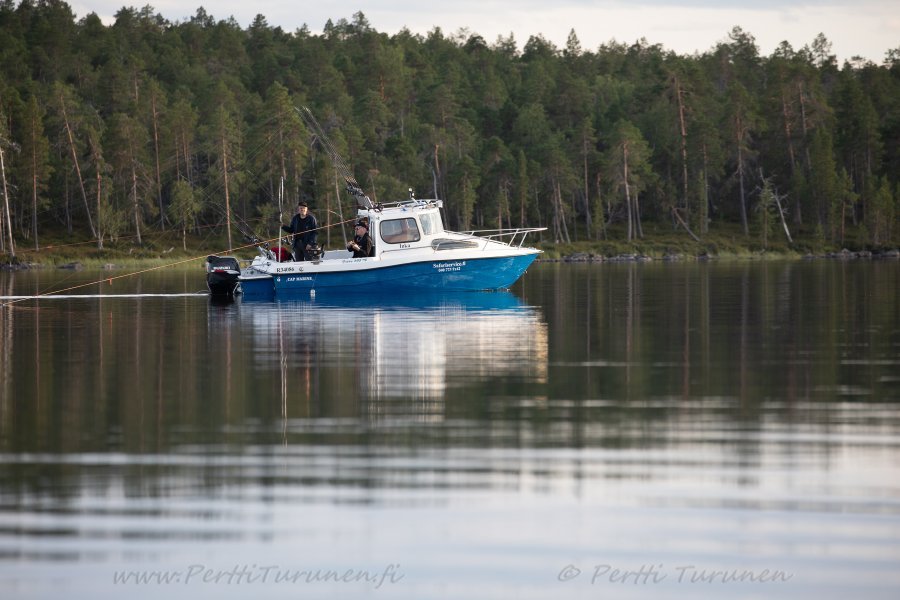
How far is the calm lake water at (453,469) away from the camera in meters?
8.80

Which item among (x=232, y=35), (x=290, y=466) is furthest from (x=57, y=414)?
(x=232, y=35)

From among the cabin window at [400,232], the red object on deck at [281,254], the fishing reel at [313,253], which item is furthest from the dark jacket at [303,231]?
the cabin window at [400,232]

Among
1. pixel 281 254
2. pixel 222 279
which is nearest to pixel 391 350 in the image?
pixel 222 279

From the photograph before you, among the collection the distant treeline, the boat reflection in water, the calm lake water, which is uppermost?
the distant treeline

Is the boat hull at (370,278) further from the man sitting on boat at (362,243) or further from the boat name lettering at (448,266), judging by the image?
the man sitting on boat at (362,243)

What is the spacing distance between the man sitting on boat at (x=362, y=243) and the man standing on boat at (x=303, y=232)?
3.89 ft

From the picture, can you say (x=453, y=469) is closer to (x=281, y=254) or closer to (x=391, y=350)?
(x=391, y=350)

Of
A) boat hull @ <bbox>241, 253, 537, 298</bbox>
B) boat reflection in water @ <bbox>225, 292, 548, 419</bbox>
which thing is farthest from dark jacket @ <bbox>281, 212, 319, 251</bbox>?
boat reflection in water @ <bbox>225, 292, 548, 419</bbox>

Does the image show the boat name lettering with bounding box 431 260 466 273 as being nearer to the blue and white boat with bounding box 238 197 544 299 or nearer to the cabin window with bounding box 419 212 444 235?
the blue and white boat with bounding box 238 197 544 299

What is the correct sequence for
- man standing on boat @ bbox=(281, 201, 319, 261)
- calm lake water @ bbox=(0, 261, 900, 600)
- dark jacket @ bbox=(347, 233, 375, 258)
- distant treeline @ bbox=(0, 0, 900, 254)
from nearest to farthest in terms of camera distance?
1. calm lake water @ bbox=(0, 261, 900, 600)
2. man standing on boat @ bbox=(281, 201, 319, 261)
3. dark jacket @ bbox=(347, 233, 375, 258)
4. distant treeline @ bbox=(0, 0, 900, 254)

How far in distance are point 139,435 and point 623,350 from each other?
32.8 feet

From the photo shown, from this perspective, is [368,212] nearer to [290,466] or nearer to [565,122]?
[290,466]

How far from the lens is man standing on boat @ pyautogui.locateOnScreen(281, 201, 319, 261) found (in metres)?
39.7

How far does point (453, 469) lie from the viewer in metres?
11.5
